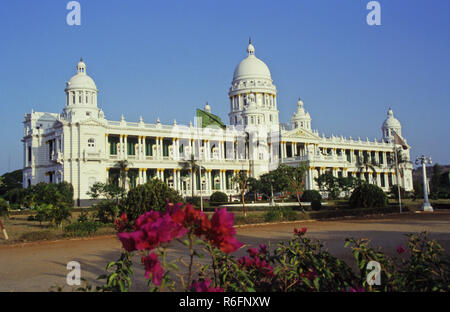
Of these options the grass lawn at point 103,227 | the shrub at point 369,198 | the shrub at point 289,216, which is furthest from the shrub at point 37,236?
the shrub at point 369,198

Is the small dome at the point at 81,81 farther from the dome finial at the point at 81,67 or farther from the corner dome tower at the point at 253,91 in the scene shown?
the corner dome tower at the point at 253,91

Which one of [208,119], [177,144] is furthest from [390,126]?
[177,144]

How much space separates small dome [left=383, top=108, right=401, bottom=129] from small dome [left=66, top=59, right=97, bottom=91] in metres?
75.1

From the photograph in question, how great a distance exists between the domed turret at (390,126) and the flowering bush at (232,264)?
107266 mm

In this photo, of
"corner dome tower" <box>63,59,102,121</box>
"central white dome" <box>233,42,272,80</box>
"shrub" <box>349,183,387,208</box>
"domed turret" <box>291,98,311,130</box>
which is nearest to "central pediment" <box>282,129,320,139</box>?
"domed turret" <box>291,98,311,130</box>

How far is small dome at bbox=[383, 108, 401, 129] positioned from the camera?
350ft

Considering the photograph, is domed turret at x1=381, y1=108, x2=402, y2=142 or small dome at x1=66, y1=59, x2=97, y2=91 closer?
small dome at x1=66, y1=59, x2=97, y2=91

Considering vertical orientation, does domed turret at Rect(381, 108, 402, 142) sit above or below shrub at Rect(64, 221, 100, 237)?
above

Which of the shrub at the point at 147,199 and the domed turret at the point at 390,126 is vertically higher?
the domed turret at the point at 390,126

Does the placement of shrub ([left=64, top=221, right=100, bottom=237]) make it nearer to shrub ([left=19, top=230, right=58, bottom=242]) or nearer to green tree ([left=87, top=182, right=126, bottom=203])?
shrub ([left=19, top=230, right=58, bottom=242])

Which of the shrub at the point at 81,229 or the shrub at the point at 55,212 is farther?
the shrub at the point at 55,212

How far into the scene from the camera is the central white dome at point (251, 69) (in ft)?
287

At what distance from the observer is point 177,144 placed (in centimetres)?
6888
